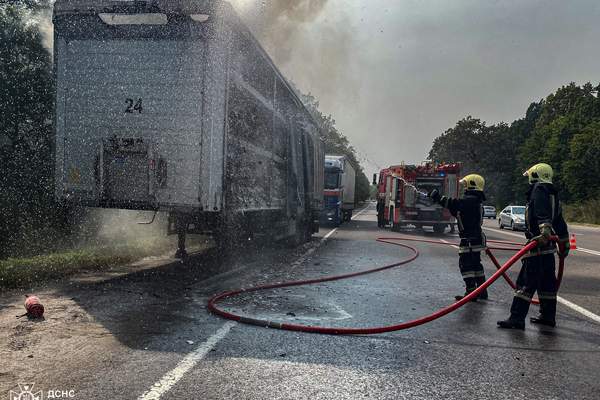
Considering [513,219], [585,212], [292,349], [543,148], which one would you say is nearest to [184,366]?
[292,349]

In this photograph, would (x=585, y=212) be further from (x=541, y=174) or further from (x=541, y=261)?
(x=541, y=261)

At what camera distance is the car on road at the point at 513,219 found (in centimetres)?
2908

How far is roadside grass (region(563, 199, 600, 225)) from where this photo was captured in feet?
157

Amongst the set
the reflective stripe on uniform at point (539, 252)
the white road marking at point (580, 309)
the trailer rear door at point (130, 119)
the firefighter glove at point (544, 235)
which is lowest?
the white road marking at point (580, 309)

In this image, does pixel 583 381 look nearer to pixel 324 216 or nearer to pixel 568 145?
pixel 324 216

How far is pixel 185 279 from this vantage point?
28.5 feet

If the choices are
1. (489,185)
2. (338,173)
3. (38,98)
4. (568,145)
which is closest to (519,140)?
(489,185)

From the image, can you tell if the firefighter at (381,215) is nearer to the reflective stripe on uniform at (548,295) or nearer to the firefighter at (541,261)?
the firefighter at (541,261)

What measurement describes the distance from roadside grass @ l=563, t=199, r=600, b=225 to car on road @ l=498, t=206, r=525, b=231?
19.3 meters

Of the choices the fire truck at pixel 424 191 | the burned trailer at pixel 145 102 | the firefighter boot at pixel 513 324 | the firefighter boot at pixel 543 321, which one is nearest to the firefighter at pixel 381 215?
the fire truck at pixel 424 191

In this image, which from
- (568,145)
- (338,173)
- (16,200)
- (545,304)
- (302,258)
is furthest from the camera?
(568,145)

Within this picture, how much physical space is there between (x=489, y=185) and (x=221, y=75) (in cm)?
8299

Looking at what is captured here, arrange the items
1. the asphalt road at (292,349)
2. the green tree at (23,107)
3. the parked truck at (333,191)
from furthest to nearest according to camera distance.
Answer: the parked truck at (333,191), the green tree at (23,107), the asphalt road at (292,349)

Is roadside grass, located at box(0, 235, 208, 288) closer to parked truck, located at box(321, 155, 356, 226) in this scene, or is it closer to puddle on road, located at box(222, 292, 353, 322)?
puddle on road, located at box(222, 292, 353, 322)
